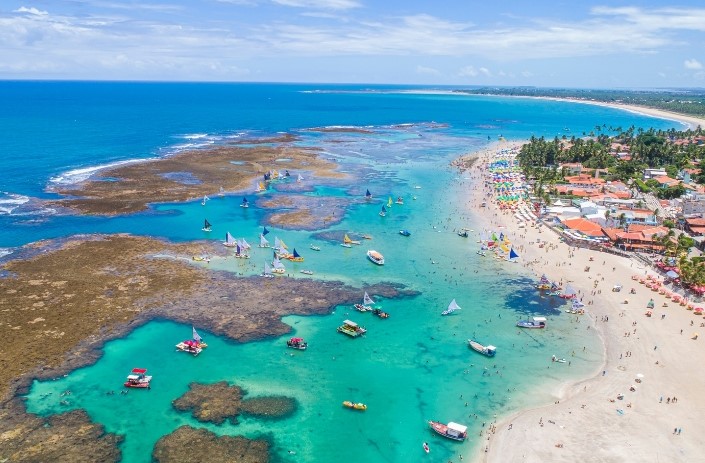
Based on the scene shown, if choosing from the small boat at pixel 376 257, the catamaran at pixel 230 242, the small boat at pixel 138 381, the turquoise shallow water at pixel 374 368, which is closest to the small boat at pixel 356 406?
the turquoise shallow water at pixel 374 368

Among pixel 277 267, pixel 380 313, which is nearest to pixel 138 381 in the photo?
pixel 380 313

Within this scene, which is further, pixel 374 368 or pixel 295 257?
pixel 295 257

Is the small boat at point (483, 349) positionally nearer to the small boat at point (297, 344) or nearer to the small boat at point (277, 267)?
the small boat at point (297, 344)

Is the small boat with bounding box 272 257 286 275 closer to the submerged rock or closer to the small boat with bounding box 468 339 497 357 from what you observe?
the small boat with bounding box 468 339 497 357

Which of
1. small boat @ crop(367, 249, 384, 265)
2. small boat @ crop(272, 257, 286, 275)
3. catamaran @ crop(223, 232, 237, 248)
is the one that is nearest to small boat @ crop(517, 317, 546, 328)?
small boat @ crop(367, 249, 384, 265)

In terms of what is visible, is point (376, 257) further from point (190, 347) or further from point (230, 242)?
point (190, 347)

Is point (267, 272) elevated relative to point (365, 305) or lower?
elevated
